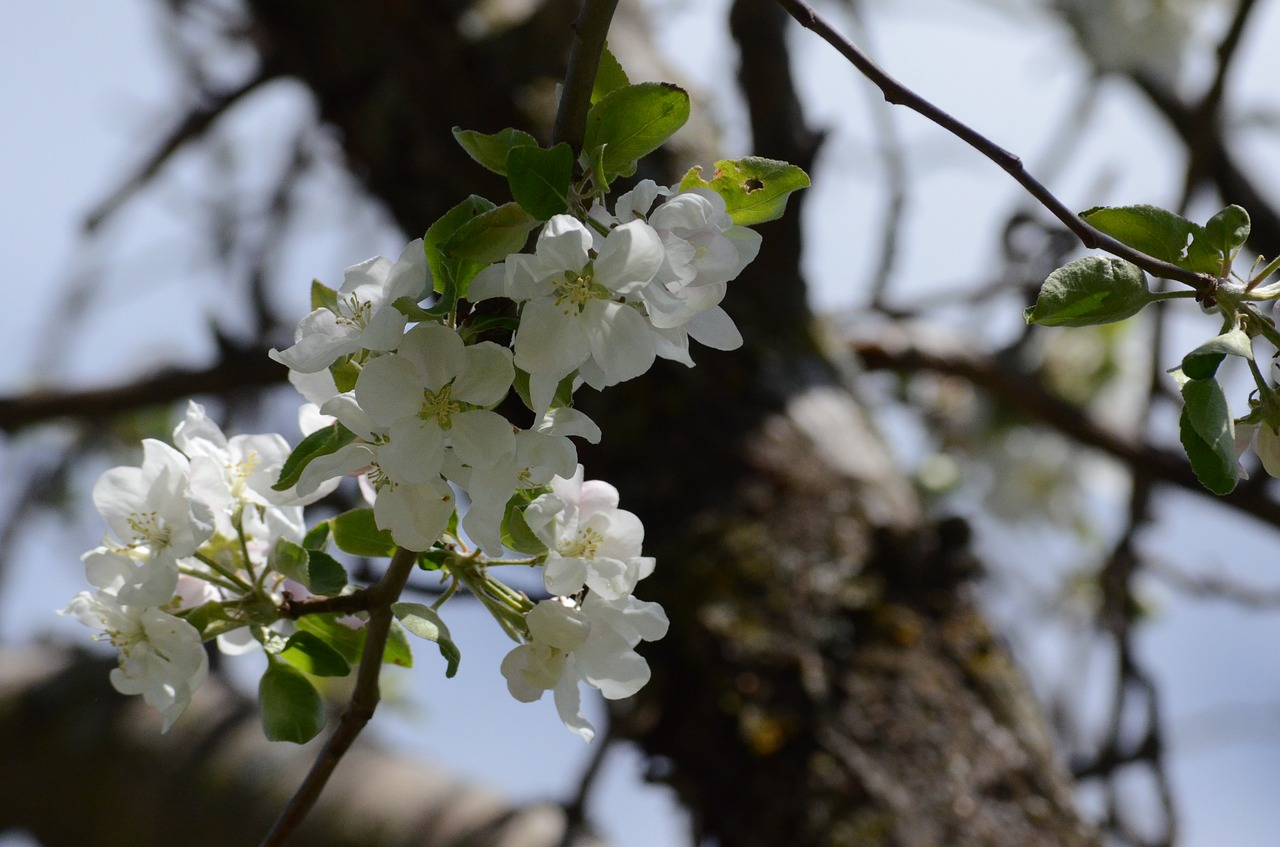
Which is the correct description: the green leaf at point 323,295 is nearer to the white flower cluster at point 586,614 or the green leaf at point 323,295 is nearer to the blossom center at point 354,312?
the blossom center at point 354,312

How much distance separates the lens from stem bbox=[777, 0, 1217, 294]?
1.57ft

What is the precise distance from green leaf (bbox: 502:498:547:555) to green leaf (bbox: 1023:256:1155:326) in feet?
0.82

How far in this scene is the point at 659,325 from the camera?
0.46m

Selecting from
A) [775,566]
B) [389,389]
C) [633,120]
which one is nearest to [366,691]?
[389,389]

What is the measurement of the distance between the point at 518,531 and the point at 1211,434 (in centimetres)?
32

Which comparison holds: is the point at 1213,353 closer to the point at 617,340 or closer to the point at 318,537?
the point at 617,340

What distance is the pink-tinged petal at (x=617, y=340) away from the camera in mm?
444

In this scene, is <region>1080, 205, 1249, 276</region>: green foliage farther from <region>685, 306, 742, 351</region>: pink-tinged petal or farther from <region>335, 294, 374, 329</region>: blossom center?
<region>335, 294, 374, 329</region>: blossom center

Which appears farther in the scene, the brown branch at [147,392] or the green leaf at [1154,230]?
the brown branch at [147,392]

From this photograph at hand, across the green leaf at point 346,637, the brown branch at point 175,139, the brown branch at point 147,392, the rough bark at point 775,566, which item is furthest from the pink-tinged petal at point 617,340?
the brown branch at point 175,139

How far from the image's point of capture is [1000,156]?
492mm

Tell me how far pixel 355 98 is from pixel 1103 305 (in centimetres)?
176

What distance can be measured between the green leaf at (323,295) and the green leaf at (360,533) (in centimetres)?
11

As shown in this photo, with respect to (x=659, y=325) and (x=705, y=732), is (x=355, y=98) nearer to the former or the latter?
(x=705, y=732)
